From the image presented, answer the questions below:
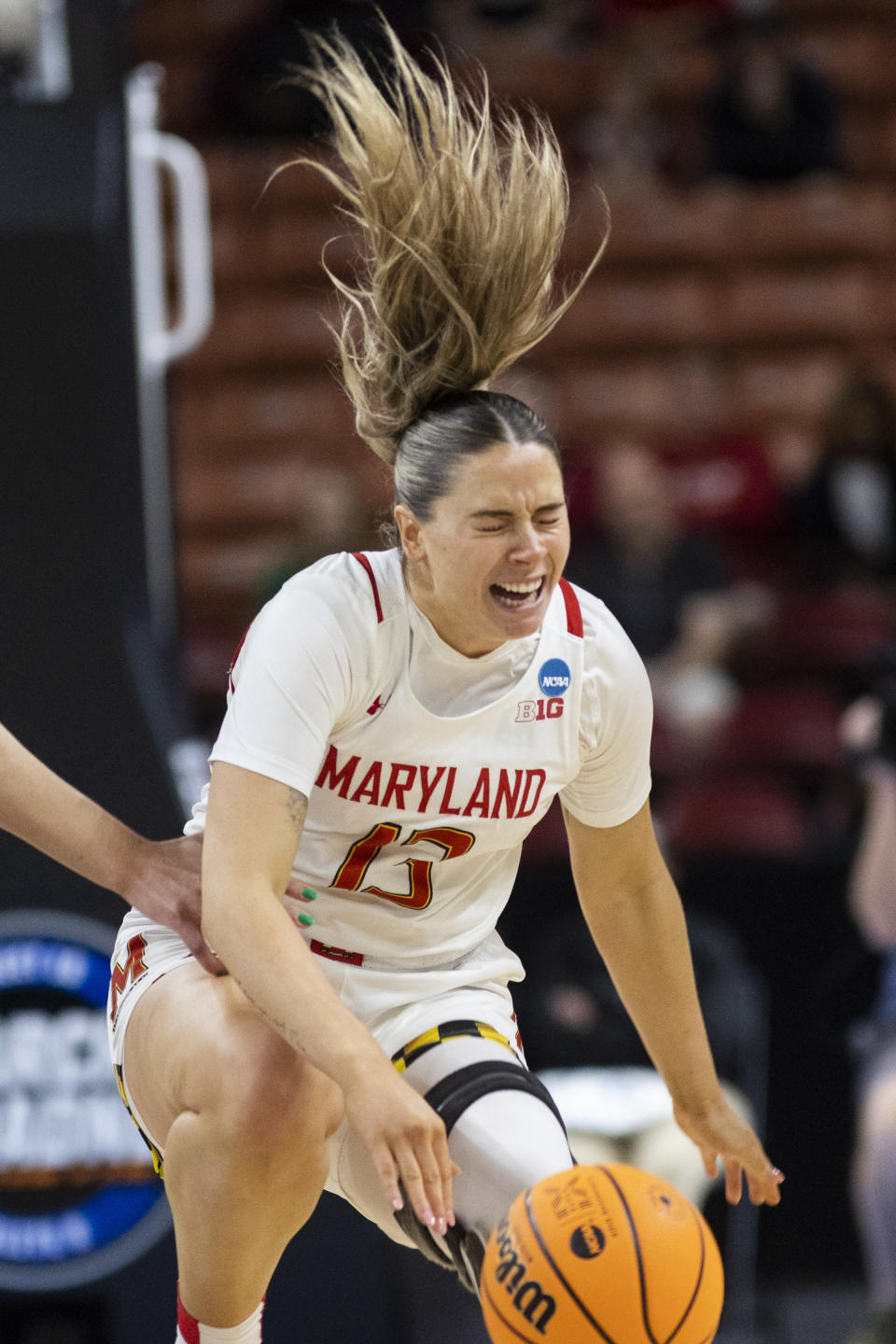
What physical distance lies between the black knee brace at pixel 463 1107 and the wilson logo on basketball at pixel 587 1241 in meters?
0.21

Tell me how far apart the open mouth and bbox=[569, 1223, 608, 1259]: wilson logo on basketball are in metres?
0.68

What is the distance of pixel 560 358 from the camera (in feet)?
22.2

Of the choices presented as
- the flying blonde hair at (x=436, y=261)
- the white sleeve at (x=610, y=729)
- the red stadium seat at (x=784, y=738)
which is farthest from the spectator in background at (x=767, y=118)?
the white sleeve at (x=610, y=729)

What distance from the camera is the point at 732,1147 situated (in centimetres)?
232

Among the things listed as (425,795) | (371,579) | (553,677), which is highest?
(371,579)

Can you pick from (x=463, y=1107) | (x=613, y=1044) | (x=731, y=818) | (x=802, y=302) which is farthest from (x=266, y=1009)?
(x=802, y=302)

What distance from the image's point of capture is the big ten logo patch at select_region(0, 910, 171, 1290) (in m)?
3.44

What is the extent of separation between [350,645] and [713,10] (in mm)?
5763

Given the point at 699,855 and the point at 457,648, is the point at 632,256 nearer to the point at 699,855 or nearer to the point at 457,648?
the point at 699,855

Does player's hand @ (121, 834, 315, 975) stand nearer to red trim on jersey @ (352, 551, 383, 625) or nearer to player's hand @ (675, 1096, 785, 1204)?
red trim on jersey @ (352, 551, 383, 625)

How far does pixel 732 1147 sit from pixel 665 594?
3300mm

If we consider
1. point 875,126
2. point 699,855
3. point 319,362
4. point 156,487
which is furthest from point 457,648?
point 875,126

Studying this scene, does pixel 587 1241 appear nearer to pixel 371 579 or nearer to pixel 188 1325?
pixel 188 1325

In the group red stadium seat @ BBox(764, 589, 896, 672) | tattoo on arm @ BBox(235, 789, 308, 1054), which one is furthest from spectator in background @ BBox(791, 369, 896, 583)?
tattoo on arm @ BBox(235, 789, 308, 1054)
